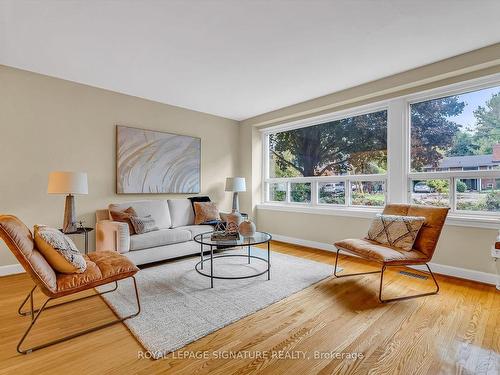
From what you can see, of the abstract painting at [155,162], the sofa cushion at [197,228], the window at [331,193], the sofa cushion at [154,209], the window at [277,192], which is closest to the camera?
the sofa cushion at [154,209]

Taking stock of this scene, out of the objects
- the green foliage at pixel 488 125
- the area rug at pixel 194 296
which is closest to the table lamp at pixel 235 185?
the area rug at pixel 194 296

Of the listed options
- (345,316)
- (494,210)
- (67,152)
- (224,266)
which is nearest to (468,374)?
(345,316)

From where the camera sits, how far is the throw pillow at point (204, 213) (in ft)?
13.9

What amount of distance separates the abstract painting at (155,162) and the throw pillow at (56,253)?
2121 millimetres

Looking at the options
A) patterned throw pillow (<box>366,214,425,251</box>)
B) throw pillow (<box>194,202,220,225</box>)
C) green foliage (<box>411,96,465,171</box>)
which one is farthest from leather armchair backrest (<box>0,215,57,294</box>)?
green foliage (<box>411,96,465,171</box>)

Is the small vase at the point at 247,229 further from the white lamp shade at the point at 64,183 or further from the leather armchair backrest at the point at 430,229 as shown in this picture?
the white lamp shade at the point at 64,183

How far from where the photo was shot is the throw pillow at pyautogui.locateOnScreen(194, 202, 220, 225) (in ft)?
13.9

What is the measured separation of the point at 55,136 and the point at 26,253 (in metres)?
2.32

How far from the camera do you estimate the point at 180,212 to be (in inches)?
167

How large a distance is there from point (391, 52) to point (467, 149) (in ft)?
4.81

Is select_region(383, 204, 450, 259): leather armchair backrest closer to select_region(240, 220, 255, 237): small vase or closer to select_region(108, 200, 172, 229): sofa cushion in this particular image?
select_region(240, 220, 255, 237): small vase

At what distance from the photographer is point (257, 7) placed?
6.96ft

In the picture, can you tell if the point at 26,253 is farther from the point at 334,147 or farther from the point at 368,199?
the point at 334,147

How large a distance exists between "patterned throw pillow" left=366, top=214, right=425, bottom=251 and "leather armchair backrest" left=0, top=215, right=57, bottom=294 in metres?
3.02
